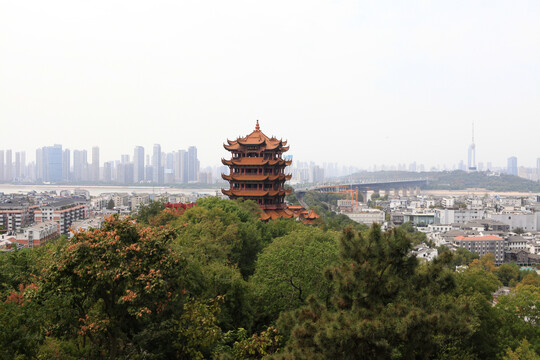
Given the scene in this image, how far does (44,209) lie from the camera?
46.2m

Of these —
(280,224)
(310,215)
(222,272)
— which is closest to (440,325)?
(222,272)

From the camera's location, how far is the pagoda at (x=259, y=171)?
2158 centimetres

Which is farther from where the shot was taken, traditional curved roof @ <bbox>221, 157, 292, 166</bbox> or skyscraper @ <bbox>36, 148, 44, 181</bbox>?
skyscraper @ <bbox>36, 148, 44, 181</bbox>

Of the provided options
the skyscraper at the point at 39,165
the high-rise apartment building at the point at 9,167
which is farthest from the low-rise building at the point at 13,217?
the high-rise apartment building at the point at 9,167

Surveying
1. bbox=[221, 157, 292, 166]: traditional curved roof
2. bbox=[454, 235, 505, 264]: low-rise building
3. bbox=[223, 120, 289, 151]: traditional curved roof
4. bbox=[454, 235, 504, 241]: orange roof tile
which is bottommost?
bbox=[454, 235, 505, 264]: low-rise building

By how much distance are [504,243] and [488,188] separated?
9086cm

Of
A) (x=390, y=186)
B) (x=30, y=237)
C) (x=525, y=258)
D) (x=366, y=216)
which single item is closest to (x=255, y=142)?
(x=30, y=237)

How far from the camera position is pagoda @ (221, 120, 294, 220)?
21578mm

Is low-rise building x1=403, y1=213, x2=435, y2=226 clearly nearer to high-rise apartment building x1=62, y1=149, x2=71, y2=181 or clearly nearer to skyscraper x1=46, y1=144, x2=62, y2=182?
high-rise apartment building x1=62, y1=149, x2=71, y2=181

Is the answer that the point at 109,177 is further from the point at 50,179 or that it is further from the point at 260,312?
the point at 260,312

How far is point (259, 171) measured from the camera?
856 inches

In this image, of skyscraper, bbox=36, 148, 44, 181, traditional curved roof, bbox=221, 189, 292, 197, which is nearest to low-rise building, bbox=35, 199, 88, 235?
traditional curved roof, bbox=221, 189, 292, 197

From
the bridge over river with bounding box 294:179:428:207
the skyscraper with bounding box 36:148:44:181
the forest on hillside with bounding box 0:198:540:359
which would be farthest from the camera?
the skyscraper with bounding box 36:148:44:181

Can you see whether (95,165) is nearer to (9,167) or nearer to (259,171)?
(9,167)
